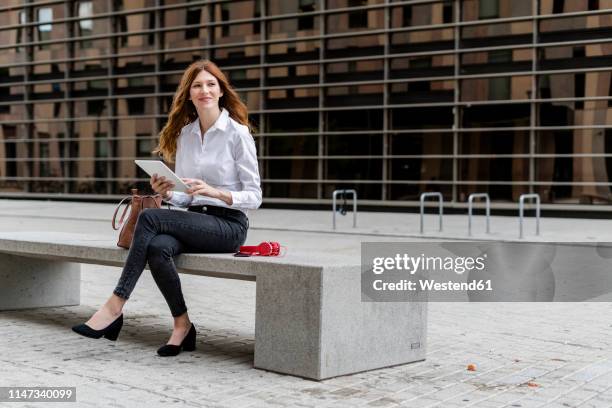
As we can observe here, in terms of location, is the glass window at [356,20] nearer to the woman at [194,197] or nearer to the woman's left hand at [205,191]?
the woman at [194,197]

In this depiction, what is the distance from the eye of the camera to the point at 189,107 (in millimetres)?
5867

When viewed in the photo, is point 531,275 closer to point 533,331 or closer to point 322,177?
point 533,331

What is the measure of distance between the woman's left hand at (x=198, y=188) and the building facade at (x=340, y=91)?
62.2 ft

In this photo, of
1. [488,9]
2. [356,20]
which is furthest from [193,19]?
[488,9]

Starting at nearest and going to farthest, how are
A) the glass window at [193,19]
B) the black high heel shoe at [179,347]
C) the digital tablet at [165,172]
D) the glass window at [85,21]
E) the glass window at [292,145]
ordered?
the digital tablet at [165,172] < the black high heel shoe at [179,347] < the glass window at [292,145] < the glass window at [193,19] < the glass window at [85,21]

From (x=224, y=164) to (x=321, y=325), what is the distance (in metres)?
1.40

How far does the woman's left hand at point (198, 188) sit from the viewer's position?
523 centimetres

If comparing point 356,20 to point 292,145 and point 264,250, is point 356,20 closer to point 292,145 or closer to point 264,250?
point 292,145

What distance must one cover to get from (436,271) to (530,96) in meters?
14.0

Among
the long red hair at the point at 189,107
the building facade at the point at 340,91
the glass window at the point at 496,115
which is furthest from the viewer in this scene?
the glass window at the point at 496,115

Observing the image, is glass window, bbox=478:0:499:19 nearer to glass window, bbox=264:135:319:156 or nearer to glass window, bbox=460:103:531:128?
glass window, bbox=460:103:531:128

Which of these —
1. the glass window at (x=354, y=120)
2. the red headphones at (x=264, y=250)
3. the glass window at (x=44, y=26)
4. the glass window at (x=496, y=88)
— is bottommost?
the red headphones at (x=264, y=250)

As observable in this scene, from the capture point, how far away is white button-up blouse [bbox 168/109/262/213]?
550 centimetres

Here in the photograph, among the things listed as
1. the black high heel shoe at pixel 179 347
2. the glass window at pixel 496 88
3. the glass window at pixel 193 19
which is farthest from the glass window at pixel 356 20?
the black high heel shoe at pixel 179 347
